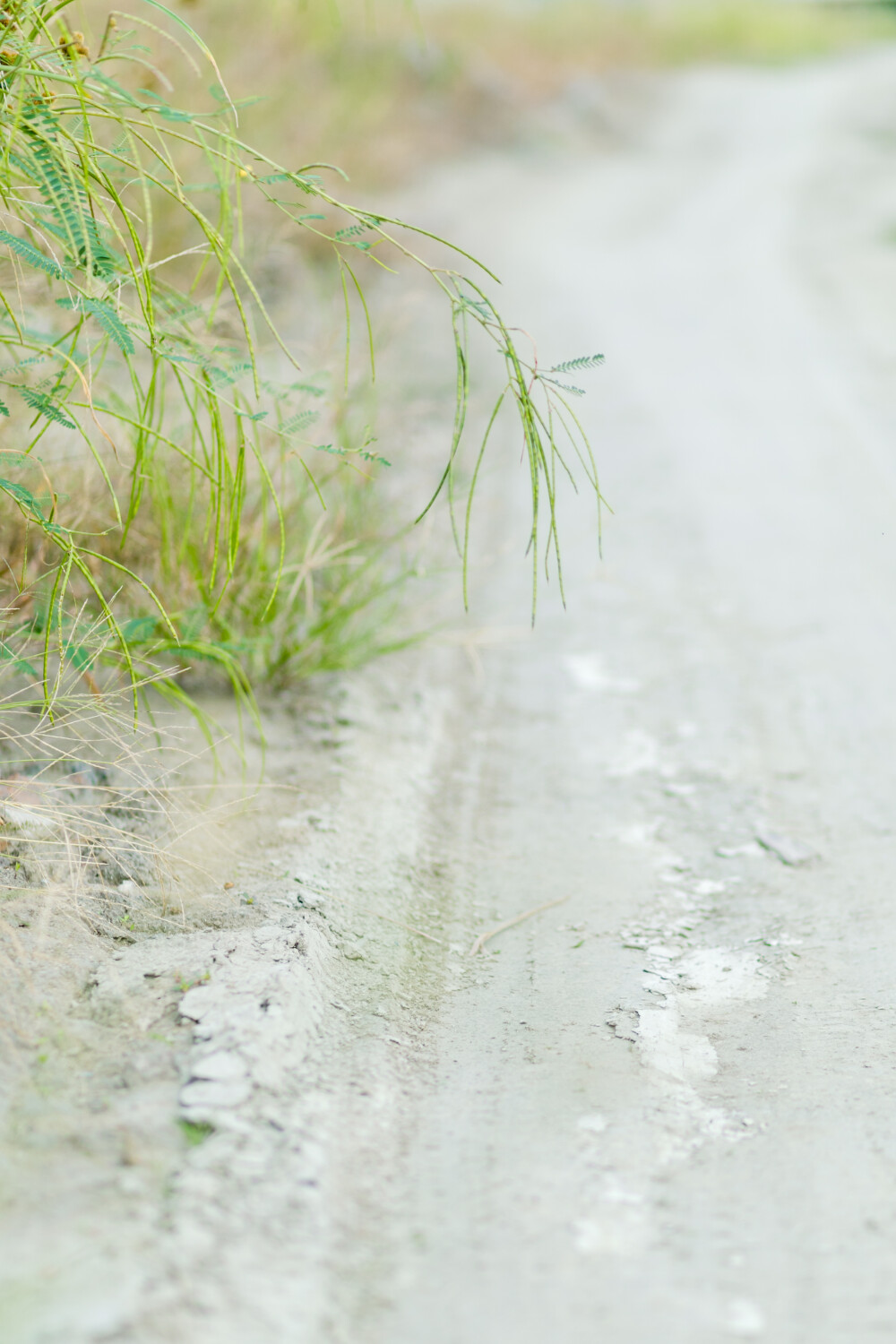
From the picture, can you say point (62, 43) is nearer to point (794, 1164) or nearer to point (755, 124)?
point (794, 1164)

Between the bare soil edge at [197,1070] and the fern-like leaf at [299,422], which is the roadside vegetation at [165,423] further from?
the bare soil edge at [197,1070]

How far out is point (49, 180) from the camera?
1.27 metres

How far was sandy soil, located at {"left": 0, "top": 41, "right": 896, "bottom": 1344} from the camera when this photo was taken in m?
1.05

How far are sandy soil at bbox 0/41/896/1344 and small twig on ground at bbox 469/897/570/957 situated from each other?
0.02 meters

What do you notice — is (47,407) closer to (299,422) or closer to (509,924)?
(299,422)

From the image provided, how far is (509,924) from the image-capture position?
71.1 inches

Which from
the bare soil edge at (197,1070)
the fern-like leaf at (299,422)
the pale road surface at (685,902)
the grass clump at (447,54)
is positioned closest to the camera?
the bare soil edge at (197,1070)

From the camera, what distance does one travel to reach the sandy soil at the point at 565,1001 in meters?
1.05

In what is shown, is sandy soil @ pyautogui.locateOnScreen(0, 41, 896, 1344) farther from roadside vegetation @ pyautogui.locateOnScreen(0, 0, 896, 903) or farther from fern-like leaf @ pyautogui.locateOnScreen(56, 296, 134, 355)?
fern-like leaf @ pyautogui.locateOnScreen(56, 296, 134, 355)

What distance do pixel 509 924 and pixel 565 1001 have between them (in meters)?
0.23

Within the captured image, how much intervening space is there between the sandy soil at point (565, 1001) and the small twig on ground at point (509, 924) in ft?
0.05

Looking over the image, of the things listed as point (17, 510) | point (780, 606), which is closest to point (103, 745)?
point (17, 510)

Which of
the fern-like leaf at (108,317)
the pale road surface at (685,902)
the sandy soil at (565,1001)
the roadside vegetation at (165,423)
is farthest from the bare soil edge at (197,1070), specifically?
the fern-like leaf at (108,317)

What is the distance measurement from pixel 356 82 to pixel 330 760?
7357 mm
